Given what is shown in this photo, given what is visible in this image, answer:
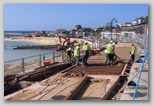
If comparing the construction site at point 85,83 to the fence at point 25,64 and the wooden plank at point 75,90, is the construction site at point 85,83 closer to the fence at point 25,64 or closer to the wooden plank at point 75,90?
the wooden plank at point 75,90

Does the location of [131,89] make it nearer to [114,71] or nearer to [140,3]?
[140,3]

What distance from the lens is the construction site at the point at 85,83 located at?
6.69m

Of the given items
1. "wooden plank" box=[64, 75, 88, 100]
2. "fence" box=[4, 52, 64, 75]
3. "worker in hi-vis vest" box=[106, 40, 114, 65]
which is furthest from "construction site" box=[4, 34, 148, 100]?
"fence" box=[4, 52, 64, 75]

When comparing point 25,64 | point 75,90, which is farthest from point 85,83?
point 25,64

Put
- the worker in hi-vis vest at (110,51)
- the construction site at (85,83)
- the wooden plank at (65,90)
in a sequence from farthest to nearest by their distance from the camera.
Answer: the worker in hi-vis vest at (110,51), the wooden plank at (65,90), the construction site at (85,83)

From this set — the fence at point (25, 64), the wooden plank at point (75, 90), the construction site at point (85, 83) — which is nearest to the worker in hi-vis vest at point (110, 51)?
the construction site at point (85, 83)

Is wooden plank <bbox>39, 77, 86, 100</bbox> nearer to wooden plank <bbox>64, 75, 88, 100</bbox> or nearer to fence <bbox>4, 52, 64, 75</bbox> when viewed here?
wooden plank <bbox>64, 75, 88, 100</bbox>

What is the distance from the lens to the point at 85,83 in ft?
28.4

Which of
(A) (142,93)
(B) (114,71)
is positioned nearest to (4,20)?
(A) (142,93)

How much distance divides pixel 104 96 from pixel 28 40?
6316cm

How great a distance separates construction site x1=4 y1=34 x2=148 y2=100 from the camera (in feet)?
21.9

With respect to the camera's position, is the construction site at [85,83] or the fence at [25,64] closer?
the construction site at [85,83]

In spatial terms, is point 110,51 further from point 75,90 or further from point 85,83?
point 75,90

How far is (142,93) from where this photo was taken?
6410 mm
